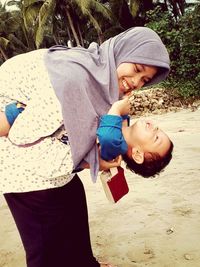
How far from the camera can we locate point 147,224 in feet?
10.5

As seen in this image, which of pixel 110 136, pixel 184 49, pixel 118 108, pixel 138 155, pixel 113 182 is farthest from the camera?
pixel 184 49

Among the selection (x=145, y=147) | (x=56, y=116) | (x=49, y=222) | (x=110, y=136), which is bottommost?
(x=49, y=222)

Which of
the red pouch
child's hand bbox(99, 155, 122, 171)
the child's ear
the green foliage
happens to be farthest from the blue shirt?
the green foliage

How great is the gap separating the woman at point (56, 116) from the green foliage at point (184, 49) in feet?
32.9

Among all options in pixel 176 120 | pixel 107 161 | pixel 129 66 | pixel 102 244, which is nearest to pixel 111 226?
pixel 102 244

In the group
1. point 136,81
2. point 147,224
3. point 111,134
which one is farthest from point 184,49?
point 111,134

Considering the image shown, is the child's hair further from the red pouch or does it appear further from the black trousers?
the black trousers

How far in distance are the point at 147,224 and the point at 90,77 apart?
2001 mm

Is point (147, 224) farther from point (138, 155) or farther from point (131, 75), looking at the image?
point (131, 75)

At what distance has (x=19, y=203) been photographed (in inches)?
71.2

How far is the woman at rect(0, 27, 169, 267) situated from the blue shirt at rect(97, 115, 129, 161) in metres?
0.07

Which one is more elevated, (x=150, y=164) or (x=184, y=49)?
(x=150, y=164)

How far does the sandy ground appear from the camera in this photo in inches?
107

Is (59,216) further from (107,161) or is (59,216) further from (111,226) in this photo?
(111,226)
